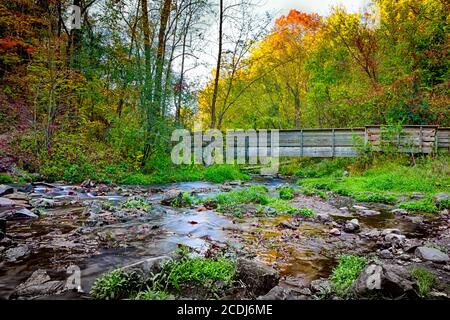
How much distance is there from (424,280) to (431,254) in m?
1.16

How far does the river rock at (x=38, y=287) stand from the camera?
9.91 ft

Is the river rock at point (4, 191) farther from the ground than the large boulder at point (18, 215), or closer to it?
farther from the ground

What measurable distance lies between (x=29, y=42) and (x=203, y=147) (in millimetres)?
11262

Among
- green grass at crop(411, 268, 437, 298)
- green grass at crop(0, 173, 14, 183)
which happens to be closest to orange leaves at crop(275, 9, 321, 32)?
green grass at crop(0, 173, 14, 183)

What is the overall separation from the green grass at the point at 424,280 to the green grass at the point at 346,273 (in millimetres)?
553

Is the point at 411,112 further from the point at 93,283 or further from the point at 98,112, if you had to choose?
the point at 93,283

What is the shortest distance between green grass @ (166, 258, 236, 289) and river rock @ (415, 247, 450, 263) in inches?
108

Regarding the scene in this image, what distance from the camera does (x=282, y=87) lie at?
27.3 metres

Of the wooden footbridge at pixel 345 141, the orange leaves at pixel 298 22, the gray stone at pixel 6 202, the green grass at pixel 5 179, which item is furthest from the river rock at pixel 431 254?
the orange leaves at pixel 298 22

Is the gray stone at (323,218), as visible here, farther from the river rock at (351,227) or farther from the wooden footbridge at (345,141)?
the wooden footbridge at (345,141)

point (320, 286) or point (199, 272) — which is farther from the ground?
point (199, 272)

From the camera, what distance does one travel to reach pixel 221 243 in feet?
16.5

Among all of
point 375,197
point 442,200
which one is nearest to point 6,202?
point 375,197

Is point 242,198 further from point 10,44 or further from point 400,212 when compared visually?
point 10,44
